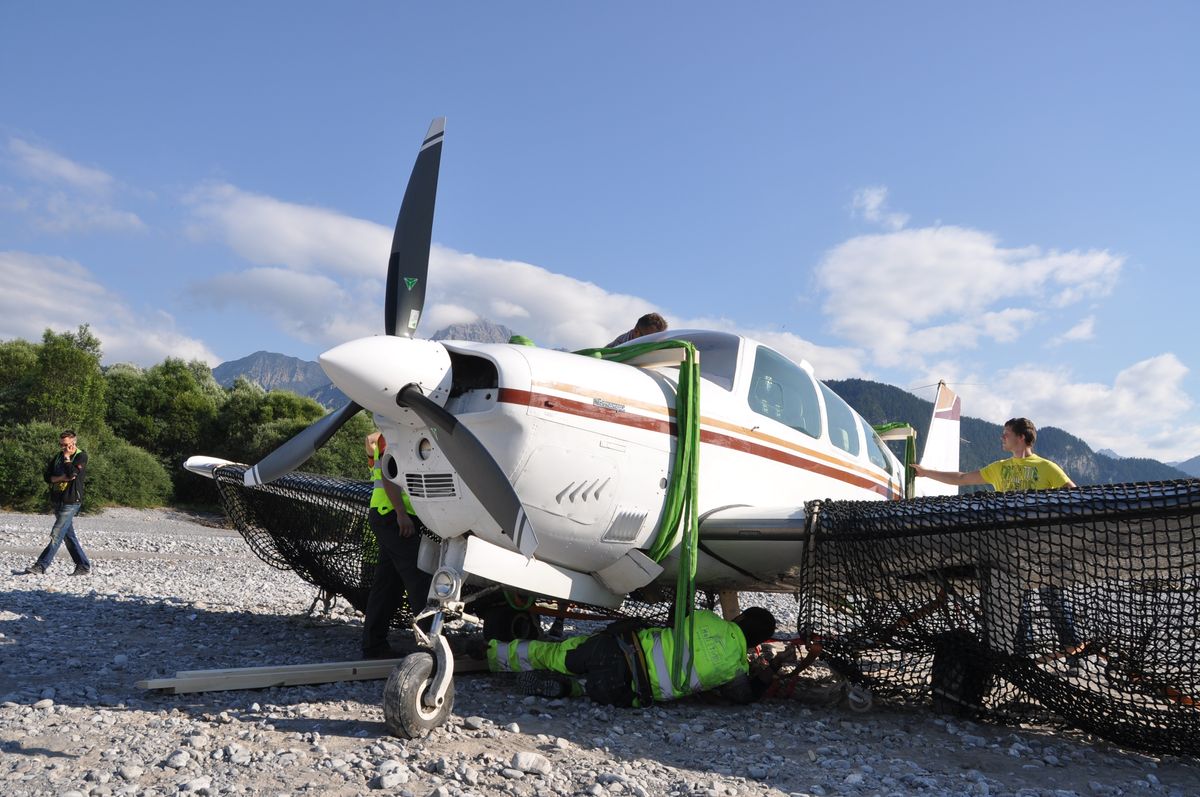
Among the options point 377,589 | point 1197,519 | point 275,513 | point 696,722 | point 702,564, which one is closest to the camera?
point 1197,519

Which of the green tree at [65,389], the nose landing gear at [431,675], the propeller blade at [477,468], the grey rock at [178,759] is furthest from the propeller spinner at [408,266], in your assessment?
the green tree at [65,389]

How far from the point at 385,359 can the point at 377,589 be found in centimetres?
284

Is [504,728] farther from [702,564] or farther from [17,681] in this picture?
[17,681]

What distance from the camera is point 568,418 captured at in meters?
4.52

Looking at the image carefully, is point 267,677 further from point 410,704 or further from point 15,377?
point 15,377

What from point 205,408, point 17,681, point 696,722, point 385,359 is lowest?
point 17,681

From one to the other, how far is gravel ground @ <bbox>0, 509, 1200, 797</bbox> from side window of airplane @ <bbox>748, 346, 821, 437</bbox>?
2016 mm

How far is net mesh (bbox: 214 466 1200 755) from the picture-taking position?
4148 millimetres

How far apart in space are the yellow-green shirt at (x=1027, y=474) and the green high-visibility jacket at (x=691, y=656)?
285 cm

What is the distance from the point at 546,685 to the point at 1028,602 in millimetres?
2951

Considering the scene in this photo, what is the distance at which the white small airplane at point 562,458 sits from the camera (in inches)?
166

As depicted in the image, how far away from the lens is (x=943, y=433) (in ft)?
36.1

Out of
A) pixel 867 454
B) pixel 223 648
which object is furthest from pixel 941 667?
pixel 223 648

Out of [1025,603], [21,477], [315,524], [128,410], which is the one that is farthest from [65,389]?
[1025,603]
